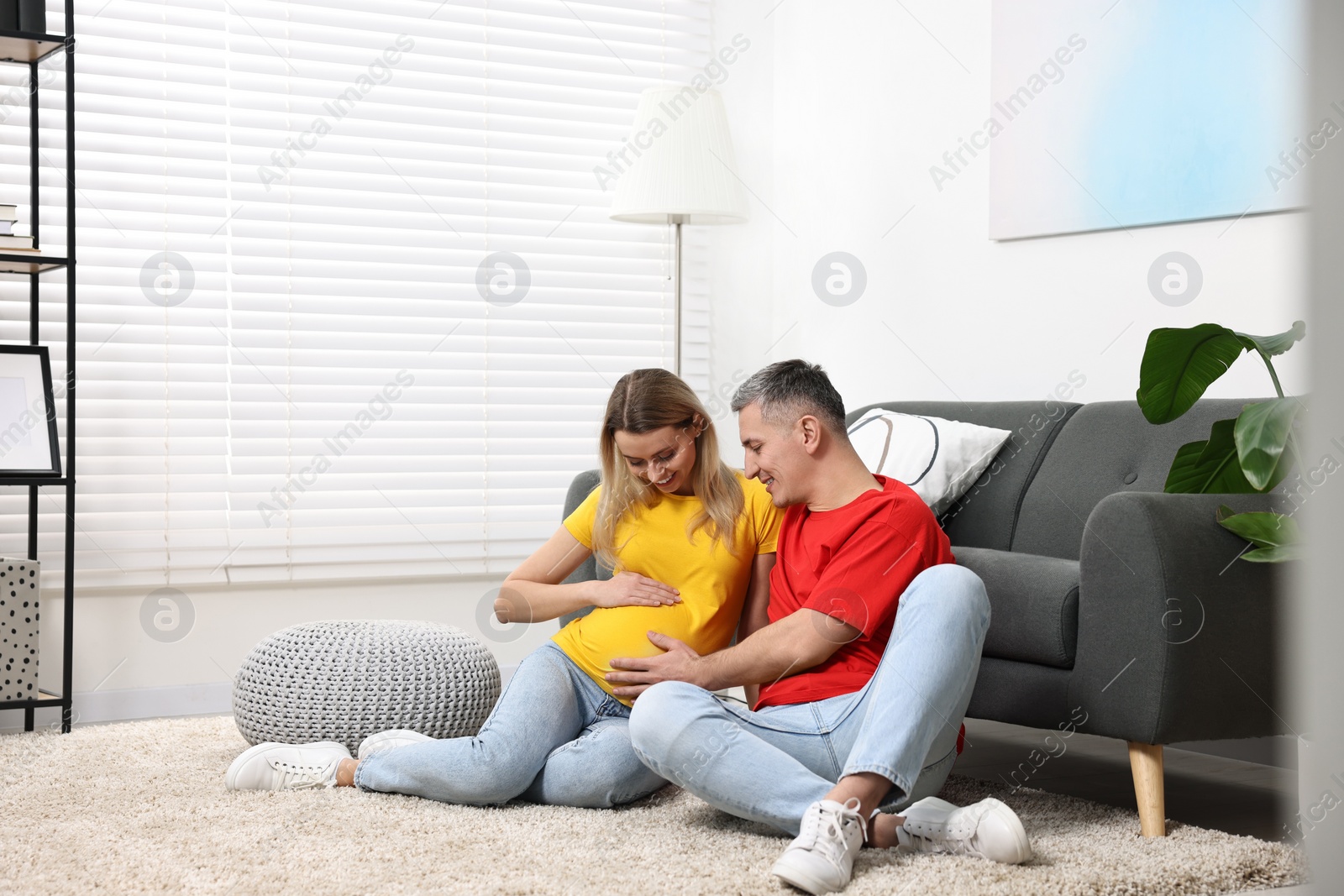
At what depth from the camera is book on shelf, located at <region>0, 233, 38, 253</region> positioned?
112 inches

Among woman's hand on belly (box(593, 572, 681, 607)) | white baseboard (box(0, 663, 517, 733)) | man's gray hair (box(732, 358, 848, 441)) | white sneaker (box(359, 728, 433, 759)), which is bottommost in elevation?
white baseboard (box(0, 663, 517, 733))

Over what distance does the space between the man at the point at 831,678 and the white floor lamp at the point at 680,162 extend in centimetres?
164

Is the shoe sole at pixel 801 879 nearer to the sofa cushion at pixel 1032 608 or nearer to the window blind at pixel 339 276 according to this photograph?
the sofa cushion at pixel 1032 608

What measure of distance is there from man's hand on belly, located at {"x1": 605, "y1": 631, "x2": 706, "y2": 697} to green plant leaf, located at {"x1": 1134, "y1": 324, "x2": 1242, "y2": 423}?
35.5 inches

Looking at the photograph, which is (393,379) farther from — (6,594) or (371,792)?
(371,792)

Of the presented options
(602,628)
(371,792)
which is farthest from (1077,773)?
(371,792)

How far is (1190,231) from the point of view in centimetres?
270

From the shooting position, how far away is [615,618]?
204 centimetres

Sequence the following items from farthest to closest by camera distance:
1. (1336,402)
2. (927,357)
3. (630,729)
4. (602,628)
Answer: (927,357)
(602,628)
(630,729)
(1336,402)

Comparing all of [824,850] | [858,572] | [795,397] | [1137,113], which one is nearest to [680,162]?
[1137,113]

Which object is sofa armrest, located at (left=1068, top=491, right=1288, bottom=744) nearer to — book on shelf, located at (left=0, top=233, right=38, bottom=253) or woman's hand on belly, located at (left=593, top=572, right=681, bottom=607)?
woman's hand on belly, located at (left=593, top=572, right=681, bottom=607)

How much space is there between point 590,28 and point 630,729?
2695 mm

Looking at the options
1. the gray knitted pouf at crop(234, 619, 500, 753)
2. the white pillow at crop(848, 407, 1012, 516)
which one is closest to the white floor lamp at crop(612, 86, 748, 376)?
the white pillow at crop(848, 407, 1012, 516)

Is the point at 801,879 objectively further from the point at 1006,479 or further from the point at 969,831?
the point at 1006,479
